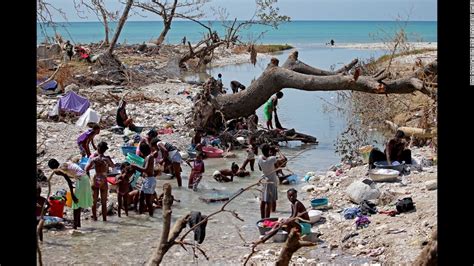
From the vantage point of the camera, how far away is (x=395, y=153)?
10.7m

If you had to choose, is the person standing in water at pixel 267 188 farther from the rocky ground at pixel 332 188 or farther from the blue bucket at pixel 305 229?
the blue bucket at pixel 305 229

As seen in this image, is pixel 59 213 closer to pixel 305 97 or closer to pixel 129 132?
pixel 129 132

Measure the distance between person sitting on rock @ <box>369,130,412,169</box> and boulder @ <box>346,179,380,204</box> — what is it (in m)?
0.90

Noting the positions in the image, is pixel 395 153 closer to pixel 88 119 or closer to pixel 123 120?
pixel 123 120

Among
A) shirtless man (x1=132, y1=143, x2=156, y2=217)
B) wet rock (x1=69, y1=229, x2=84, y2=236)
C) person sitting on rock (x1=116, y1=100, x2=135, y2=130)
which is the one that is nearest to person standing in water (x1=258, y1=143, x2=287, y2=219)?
shirtless man (x1=132, y1=143, x2=156, y2=217)

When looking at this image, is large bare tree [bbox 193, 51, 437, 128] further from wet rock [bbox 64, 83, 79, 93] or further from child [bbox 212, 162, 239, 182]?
wet rock [bbox 64, 83, 79, 93]

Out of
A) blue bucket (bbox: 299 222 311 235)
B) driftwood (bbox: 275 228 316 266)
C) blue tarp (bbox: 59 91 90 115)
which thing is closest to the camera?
driftwood (bbox: 275 228 316 266)

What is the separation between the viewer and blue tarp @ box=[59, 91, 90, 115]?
52.4 ft

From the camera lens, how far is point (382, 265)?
7.09 m

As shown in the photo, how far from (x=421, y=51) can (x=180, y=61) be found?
9.15 meters

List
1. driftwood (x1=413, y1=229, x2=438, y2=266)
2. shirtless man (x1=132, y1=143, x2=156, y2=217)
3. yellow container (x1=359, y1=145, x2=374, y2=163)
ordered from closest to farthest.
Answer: driftwood (x1=413, y1=229, x2=438, y2=266) → shirtless man (x1=132, y1=143, x2=156, y2=217) → yellow container (x1=359, y1=145, x2=374, y2=163)

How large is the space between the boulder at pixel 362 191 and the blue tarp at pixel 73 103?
330 inches

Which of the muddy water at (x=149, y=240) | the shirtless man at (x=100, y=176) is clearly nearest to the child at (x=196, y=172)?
the muddy water at (x=149, y=240)
